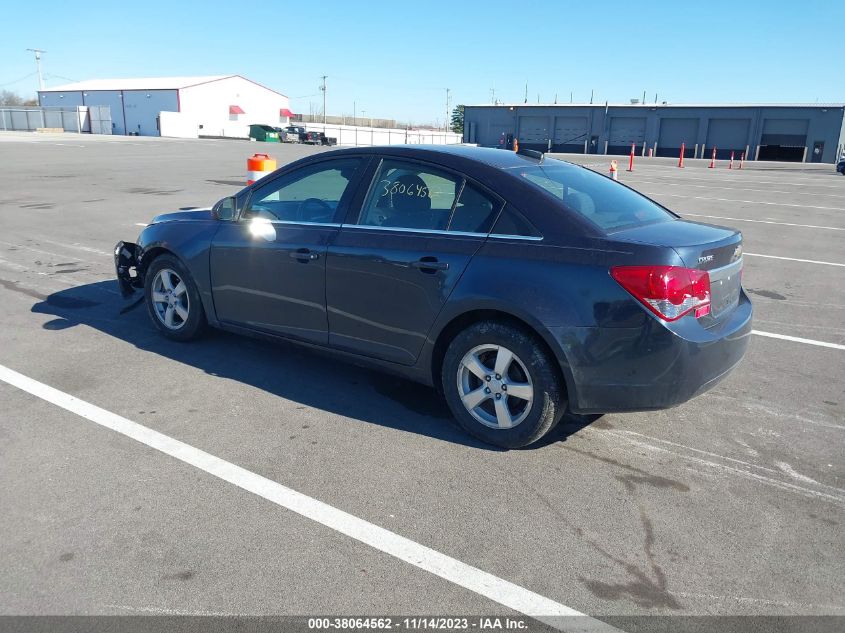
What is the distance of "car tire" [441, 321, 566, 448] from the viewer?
12.2 feet

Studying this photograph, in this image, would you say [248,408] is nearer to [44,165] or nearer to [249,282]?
[249,282]

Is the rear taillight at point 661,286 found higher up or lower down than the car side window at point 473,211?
lower down

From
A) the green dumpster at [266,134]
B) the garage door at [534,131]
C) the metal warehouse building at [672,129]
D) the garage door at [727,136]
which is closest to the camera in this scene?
the metal warehouse building at [672,129]

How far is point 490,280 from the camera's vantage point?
3.77 meters

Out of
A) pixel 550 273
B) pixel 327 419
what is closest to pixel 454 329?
pixel 550 273

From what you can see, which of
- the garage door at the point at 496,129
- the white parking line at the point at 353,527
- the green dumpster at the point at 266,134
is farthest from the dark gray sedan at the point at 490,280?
the garage door at the point at 496,129

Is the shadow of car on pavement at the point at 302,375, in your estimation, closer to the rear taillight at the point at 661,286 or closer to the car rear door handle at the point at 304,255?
the car rear door handle at the point at 304,255

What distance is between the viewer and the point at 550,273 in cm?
363

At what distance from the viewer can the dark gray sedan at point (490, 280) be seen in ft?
11.5

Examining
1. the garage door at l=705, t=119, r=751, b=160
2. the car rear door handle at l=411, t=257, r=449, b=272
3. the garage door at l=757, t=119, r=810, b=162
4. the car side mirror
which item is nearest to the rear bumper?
the car rear door handle at l=411, t=257, r=449, b=272

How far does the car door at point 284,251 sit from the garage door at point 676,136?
62011mm

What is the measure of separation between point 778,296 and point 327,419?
226 inches

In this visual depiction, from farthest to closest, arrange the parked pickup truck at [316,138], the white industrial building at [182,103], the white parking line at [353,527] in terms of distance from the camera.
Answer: the white industrial building at [182,103] < the parked pickup truck at [316,138] < the white parking line at [353,527]

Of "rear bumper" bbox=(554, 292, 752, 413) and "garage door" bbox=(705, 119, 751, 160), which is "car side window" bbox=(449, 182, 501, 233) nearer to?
"rear bumper" bbox=(554, 292, 752, 413)
